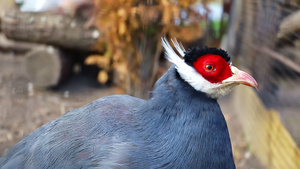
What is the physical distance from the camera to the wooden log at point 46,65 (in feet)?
16.6

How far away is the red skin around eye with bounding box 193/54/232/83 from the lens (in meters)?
1.80

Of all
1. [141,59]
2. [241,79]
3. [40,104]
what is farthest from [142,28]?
[241,79]

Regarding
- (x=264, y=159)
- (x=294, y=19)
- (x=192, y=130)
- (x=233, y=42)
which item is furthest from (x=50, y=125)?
(x=233, y=42)

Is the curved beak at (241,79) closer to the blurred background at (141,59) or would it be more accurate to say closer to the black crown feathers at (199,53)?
the black crown feathers at (199,53)

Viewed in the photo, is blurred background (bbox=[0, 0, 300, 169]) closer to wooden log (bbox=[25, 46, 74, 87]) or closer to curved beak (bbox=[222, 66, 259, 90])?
wooden log (bbox=[25, 46, 74, 87])

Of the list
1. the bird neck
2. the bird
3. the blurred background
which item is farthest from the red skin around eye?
the blurred background

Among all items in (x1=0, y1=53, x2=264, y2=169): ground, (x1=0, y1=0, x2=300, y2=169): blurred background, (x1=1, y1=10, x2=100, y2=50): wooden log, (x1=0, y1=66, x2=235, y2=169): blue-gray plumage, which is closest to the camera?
(x1=0, y1=66, x2=235, y2=169): blue-gray plumage

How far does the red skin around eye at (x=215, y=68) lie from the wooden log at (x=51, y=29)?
3307 millimetres

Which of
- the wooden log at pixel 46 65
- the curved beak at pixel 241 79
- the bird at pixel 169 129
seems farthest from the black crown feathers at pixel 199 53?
the wooden log at pixel 46 65

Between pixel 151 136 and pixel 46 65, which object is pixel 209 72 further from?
pixel 46 65

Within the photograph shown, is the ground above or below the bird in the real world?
below

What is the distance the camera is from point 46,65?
5117 millimetres

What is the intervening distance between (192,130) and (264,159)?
2239 mm

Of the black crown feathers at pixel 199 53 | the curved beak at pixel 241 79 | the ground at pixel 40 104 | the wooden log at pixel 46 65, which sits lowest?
the ground at pixel 40 104
